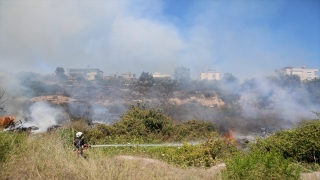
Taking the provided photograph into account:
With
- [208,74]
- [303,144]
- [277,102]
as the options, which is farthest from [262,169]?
[208,74]

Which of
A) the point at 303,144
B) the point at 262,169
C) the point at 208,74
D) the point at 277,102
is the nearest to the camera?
the point at 262,169

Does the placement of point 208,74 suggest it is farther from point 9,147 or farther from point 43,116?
point 9,147

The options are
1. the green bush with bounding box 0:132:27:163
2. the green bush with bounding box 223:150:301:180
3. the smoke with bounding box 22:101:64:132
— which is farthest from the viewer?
the smoke with bounding box 22:101:64:132

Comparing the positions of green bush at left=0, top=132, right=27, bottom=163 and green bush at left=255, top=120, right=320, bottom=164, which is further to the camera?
green bush at left=255, top=120, right=320, bottom=164

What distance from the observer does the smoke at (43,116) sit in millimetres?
17594

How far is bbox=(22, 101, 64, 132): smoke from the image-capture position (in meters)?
17.6

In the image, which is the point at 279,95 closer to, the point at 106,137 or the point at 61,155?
the point at 106,137

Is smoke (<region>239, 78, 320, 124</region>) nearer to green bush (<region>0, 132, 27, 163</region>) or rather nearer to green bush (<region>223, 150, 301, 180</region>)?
green bush (<region>223, 150, 301, 180</region>)

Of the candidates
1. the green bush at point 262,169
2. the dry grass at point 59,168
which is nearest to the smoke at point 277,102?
the green bush at point 262,169

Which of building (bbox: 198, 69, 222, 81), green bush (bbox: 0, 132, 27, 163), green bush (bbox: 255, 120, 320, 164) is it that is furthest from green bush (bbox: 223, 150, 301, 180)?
building (bbox: 198, 69, 222, 81)

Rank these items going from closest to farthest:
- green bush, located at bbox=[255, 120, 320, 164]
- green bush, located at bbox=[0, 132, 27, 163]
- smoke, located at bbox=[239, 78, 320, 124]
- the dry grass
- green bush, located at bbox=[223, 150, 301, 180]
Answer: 1. the dry grass
2. green bush, located at bbox=[223, 150, 301, 180]
3. green bush, located at bbox=[0, 132, 27, 163]
4. green bush, located at bbox=[255, 120, 320, 164]
5. smoke, located at bbox=[239, 78, 320, 124]

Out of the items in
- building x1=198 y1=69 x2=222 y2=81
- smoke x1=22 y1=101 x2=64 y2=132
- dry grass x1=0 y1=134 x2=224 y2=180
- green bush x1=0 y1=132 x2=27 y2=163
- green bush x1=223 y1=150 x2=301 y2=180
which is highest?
building x1=198 y1=69 x2=222 y2=81

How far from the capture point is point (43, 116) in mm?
19859

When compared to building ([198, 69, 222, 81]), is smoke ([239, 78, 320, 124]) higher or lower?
lower
